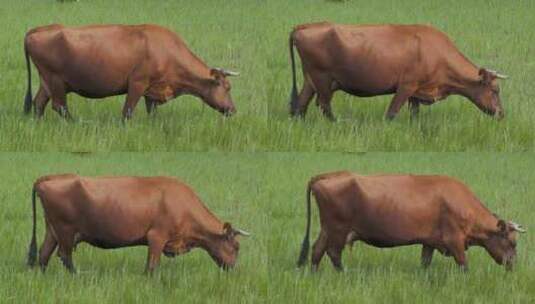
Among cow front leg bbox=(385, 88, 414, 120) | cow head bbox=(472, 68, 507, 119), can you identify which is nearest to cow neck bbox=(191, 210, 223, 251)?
cow front leg bbox=(385, 88, 414, 120)

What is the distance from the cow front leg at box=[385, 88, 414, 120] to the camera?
1321cm

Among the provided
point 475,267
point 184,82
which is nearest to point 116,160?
point 184,82

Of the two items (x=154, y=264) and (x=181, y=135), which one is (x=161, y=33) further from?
(x=154, y=264)

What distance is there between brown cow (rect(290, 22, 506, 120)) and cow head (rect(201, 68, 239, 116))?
2.30 ft

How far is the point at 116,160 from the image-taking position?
1533cm

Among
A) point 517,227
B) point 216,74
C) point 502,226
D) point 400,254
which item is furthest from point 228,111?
point 517,227

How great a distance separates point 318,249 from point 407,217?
2.78ft

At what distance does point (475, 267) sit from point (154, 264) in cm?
266

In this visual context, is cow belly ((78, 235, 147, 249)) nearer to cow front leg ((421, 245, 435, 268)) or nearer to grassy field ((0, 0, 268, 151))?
grassy field ((0, 0, 268, 151))

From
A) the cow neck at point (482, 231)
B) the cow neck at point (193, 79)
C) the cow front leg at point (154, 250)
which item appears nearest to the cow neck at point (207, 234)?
the cow front leg at point (154, 250)

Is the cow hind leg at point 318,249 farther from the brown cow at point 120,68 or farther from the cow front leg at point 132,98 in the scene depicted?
the cow front leg at point 132,98

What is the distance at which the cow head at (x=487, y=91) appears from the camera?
45.7 ft

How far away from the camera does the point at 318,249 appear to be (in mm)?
12812

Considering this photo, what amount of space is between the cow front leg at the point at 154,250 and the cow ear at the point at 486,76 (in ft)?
10.4
